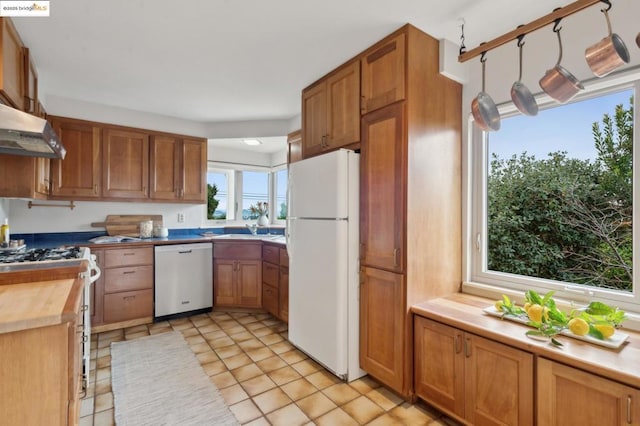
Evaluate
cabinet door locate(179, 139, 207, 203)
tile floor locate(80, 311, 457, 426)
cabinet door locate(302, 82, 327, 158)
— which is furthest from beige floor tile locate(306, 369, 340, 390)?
cabinet door locate(179, 139, 207, 203)

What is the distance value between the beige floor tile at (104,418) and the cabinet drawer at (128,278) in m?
1.53

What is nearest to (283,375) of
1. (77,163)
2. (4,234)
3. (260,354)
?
(260,354)

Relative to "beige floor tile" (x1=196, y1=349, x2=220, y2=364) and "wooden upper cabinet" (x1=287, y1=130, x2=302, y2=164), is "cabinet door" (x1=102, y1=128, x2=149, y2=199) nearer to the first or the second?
"wooden upper cabinet" (x1=287, y1=130, x2=302, y2=164)

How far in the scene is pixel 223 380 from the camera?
220cm

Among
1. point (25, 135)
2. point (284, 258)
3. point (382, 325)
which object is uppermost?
point (25, 135)

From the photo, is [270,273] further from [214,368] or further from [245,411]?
[245,411]

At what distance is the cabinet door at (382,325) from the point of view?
1938 mm

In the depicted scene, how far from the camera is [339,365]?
2158 millimetres

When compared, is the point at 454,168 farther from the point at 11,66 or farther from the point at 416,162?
the point at 11,66

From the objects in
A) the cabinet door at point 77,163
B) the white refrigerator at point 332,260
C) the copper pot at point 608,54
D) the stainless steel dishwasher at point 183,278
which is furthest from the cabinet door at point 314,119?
the cabinet door at point 77,163

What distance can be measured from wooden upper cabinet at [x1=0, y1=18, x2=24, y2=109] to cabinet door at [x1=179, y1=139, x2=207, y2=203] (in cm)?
172

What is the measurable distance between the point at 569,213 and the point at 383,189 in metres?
1.11

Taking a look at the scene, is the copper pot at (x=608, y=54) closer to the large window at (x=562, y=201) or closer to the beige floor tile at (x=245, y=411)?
the large window at (x=562, y=201)

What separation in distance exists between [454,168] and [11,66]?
2916 millimetres
